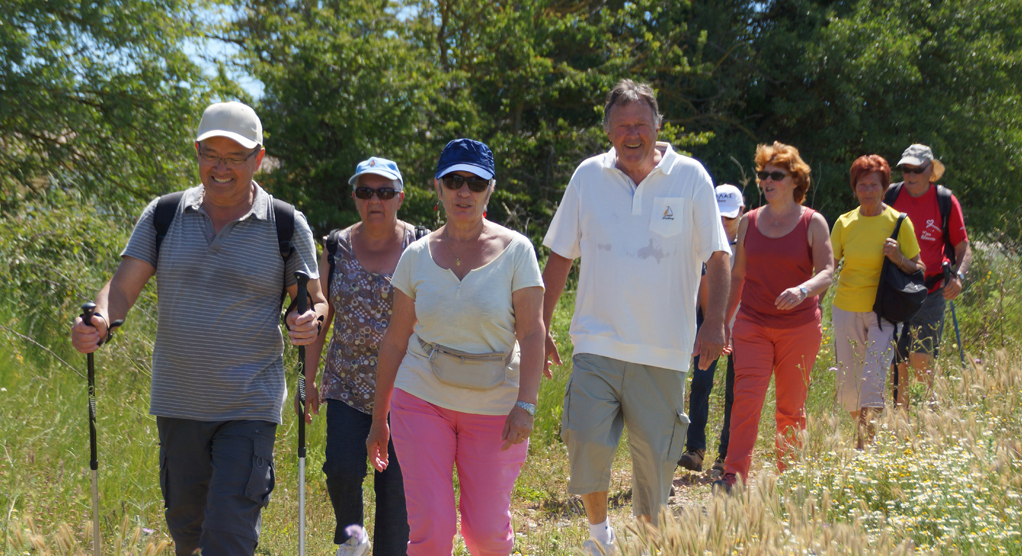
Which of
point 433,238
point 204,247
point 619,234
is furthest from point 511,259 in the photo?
point 204,247

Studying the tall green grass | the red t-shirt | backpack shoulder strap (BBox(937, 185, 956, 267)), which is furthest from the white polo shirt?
backpack shoulder strap (BBox(937, 185, 956, 267))

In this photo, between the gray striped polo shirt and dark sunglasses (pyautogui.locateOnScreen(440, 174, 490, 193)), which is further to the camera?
dark sunglasses (pyautogui.locateOnScreen(440, 174, 490, 193))

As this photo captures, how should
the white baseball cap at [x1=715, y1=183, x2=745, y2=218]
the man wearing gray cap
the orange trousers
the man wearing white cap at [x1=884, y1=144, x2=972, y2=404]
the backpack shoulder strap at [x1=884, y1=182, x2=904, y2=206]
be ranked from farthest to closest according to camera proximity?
the backpack shoulder strap at [x1=884, y1=182, x2=904, y2=206], the man wearing white cap at [x1=884, y1=144, x2=972, y2=404], the white baseball cap at [x1=715, y1=183, x2=745, y2=218], the orange trousers, the man wearing gray cap

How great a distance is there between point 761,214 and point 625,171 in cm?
186

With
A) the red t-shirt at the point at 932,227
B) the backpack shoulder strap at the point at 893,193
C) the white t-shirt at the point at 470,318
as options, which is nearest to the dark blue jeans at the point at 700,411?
the red t-shirt at the point at 932,227

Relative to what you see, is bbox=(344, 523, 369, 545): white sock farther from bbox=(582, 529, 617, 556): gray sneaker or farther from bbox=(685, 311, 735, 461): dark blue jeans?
bbox=(685, 311, 735, 461): dark blue jeans

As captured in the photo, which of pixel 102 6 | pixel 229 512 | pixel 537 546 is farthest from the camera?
pixel 102 6

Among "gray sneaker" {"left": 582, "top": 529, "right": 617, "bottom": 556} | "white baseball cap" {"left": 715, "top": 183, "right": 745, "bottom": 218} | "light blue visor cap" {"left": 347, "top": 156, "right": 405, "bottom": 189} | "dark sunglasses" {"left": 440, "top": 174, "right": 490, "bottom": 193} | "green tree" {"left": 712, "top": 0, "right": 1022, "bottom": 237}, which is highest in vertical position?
"green tree" {"left": 712, "top": 0, "right": 1022, "bottom": 237}

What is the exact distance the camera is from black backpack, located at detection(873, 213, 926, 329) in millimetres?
6117

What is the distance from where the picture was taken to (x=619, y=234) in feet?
13.1

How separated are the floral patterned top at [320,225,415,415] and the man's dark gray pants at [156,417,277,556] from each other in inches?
29.5

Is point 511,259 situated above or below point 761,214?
below

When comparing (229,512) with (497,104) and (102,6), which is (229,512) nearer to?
(102,6)

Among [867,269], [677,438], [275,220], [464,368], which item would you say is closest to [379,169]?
[275,220]
